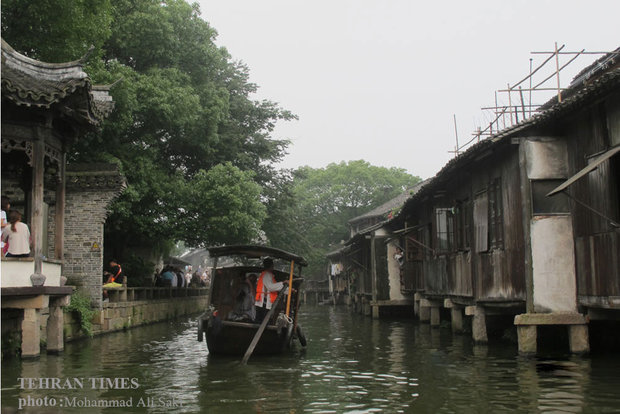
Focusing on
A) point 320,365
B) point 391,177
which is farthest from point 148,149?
point 391,177

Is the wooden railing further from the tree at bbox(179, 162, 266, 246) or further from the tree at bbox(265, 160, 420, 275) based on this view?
the tree at bbox(265, 160, 420, 275)

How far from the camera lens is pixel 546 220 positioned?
11.5m

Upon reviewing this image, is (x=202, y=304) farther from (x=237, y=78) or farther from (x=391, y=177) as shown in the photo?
(x=391, y=177)

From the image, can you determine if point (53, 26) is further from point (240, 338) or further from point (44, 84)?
point (240, 338)

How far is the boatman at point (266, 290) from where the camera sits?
46.1 feet

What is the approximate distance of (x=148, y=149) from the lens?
2508 centimetres

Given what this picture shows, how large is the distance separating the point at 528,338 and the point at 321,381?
146 inches

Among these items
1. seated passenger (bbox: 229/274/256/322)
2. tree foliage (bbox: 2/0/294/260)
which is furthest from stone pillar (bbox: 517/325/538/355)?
tree foliage (bbox: 2/0/294/260)

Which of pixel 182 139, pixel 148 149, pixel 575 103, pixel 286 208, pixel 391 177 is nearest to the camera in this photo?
pixel 575 103

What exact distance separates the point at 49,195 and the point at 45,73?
6231 mm

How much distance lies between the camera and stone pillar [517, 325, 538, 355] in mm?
11406

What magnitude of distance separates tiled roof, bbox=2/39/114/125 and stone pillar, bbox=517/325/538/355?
29.2 ft

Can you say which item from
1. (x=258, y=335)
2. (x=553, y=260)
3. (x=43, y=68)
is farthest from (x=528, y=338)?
(x=43, y=68)

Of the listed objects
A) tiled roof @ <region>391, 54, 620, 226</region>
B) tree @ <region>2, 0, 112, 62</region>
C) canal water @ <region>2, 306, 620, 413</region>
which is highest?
tree @ <region>2, 0, 112, 62</region>
